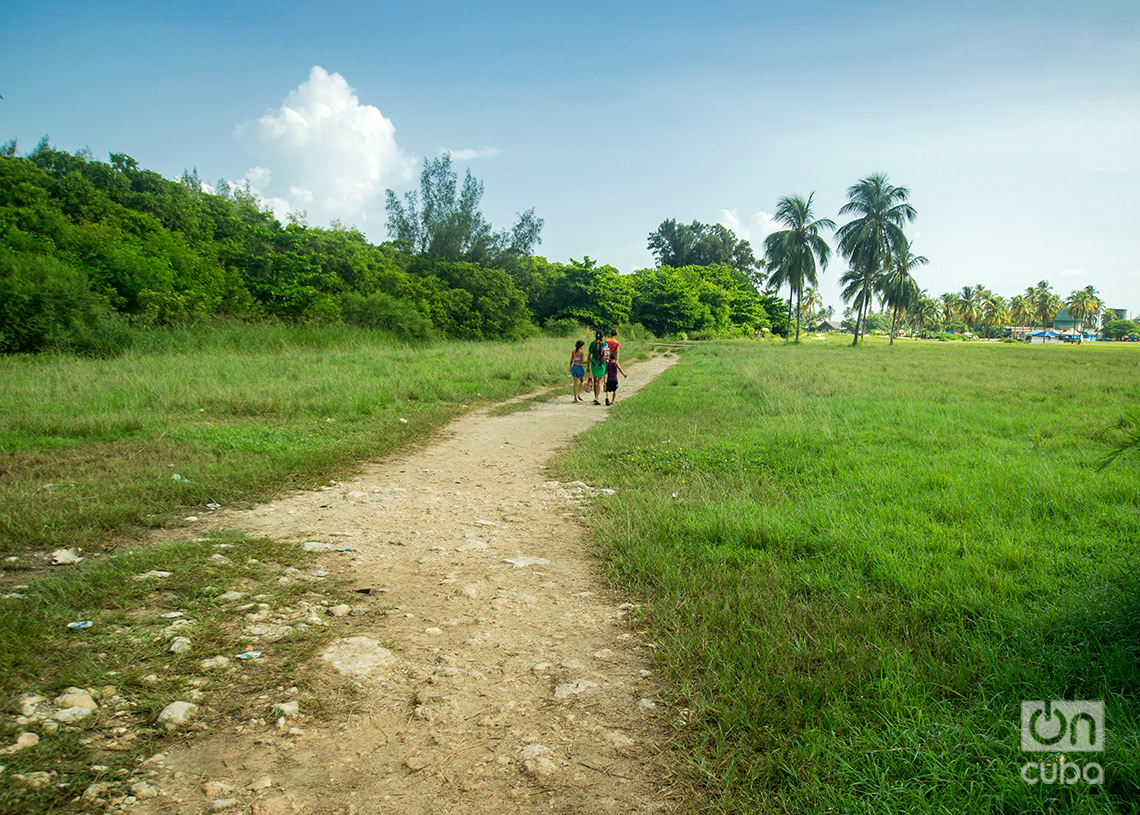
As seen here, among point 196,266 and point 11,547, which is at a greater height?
point 196,266

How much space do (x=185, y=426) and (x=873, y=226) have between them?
5378 centimetres

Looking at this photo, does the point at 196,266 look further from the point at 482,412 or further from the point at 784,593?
the point at 784,593

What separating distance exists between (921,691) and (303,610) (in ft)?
10.7

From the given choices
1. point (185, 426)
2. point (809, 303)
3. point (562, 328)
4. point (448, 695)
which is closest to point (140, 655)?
point (448, 695)

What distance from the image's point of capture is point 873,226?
48719 millimetres

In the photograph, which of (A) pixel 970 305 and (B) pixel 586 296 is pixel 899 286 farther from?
(A) pixel 970 305

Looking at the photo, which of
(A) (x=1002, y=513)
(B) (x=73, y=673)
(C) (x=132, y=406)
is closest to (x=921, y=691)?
(A) (x=1002, y=513)

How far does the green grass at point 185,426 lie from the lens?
4.85m

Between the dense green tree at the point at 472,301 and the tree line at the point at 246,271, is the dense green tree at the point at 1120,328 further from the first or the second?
the dense green tree at the point at 472,301

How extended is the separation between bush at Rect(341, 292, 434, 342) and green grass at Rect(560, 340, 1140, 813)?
2186 centimetres

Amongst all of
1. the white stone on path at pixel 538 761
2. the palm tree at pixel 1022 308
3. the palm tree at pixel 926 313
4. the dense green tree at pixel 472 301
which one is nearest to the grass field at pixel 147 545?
the white stone on path at pixel 538 761

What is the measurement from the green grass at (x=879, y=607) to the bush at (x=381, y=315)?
71.7ft

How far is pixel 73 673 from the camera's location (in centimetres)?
259

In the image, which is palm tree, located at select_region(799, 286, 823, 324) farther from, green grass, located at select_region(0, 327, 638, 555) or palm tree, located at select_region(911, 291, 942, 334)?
green grass, located at select_region(0, 327, 638, 555)
